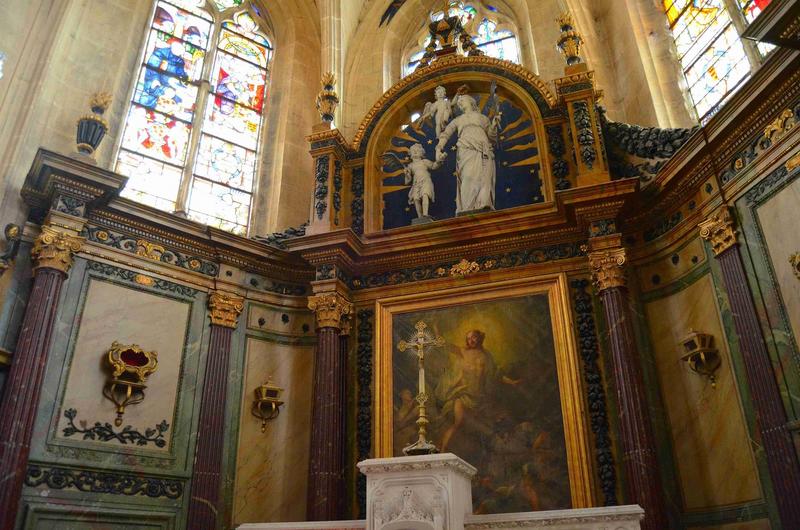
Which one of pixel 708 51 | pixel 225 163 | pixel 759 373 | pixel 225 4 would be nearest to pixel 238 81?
pixel 225 4

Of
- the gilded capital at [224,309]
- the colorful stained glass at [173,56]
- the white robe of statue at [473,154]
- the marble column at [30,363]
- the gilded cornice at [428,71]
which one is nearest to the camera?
the marble column at [30,363]

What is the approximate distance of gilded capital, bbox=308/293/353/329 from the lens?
31.2 ft

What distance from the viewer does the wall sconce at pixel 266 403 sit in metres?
9.20

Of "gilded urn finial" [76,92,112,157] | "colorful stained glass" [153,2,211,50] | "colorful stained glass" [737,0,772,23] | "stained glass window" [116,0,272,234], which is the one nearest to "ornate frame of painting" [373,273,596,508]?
"stained glass window" [116,0,272,234]

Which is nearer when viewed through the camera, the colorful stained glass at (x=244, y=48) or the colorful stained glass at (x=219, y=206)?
the colorful stained glass at (x=219, y=206)

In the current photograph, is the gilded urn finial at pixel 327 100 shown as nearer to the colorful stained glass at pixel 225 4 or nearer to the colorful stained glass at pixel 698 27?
the colorful stained glass at pixel 225 4

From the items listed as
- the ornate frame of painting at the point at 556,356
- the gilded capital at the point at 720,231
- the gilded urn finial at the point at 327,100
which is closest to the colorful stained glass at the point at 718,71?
the gilded capital at the point at 720,231

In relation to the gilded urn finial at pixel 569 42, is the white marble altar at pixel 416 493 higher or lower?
lower

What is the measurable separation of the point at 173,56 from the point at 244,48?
1556 mm

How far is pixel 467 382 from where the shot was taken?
9109mm

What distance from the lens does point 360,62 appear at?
43.7 ft

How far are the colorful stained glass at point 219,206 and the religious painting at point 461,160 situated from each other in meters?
2.34

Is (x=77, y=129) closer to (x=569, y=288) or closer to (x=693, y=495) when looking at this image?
(x=569, y=288)

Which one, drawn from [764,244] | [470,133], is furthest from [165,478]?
[764,244]
